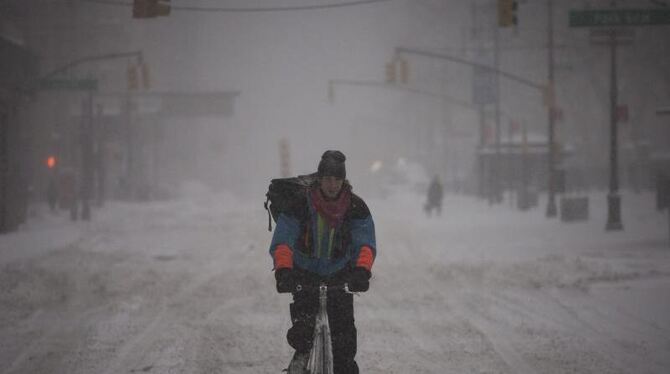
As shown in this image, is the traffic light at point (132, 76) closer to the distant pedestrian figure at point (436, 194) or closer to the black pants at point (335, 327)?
the distant pedestrian figure at point (436, 194)

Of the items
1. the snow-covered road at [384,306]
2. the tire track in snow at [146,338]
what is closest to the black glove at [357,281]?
the snow-covered road at [384,306]

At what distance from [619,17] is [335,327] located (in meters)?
14.4

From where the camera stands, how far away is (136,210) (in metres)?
36.3

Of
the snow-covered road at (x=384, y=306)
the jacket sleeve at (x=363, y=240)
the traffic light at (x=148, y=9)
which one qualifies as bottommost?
the snow-covered road at (x=384, y=306)

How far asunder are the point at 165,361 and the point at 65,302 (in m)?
4.35

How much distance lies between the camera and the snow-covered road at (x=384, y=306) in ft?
22.1

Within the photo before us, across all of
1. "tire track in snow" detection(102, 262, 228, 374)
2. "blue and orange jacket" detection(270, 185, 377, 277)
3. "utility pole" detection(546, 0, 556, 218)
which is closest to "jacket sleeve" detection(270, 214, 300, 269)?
"blue and orange jacket" detection(270, 185, 377, 277)

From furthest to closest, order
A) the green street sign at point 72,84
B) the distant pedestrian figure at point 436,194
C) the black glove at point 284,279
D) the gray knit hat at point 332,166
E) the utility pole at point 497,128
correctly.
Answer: the utility pole at point 497,128
the distant pedestrian figure at point 436,194
the green street sign at point 72,84
the gray knit hat at point 332,166
the black glove at point 284,279

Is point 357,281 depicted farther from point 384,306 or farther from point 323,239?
point 384,306

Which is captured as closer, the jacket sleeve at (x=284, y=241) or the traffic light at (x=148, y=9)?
the jacket sleeve at (x=284, y=241)

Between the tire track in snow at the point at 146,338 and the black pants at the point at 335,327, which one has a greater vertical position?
the black pants at the point at 335,327

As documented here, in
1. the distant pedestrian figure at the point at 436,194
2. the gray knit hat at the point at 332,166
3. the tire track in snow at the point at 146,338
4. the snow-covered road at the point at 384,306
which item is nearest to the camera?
the gray knit hat at the point at 332,166

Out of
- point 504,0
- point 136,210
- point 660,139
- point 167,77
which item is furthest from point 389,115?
point 504,0

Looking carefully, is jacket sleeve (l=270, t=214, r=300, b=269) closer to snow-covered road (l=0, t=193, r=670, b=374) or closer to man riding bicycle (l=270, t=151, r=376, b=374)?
man riding bicycle (l=270, t=151, r=376, b=374)
